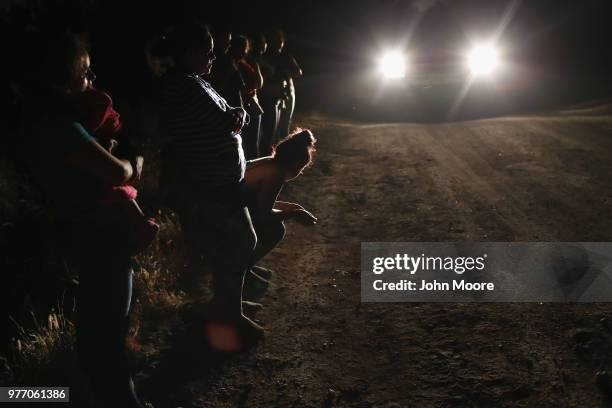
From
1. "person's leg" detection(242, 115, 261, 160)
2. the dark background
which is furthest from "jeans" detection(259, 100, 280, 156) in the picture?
the dark background

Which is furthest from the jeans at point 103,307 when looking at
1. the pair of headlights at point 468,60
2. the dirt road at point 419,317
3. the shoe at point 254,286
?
the pair of headlights at point 468,60

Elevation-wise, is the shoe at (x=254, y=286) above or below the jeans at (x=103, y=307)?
above

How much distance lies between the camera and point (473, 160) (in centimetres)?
880

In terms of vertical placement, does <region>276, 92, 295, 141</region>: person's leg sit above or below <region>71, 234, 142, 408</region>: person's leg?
above

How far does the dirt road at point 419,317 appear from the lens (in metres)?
3.21

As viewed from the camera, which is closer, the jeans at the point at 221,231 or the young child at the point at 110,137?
the young child at the point at 110,137

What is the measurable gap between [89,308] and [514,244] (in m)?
4.03

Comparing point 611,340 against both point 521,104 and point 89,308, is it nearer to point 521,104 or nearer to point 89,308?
point 89,308

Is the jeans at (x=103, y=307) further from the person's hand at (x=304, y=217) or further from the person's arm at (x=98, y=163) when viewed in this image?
the person's hand at (x=304, y=217)

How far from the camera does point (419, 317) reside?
13.3ft

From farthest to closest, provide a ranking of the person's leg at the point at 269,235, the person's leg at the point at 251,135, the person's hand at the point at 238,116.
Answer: the person's leg at the point at 251,135 → the person's leg at the point at 269,235 → the person's hand at the point at 238,116

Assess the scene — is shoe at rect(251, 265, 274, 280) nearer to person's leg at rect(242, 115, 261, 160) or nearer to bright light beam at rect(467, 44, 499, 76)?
person's leg at rect(242, 115, 261, 160)

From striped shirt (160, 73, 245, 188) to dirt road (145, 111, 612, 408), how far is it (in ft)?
4.23

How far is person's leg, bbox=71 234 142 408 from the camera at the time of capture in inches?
101
